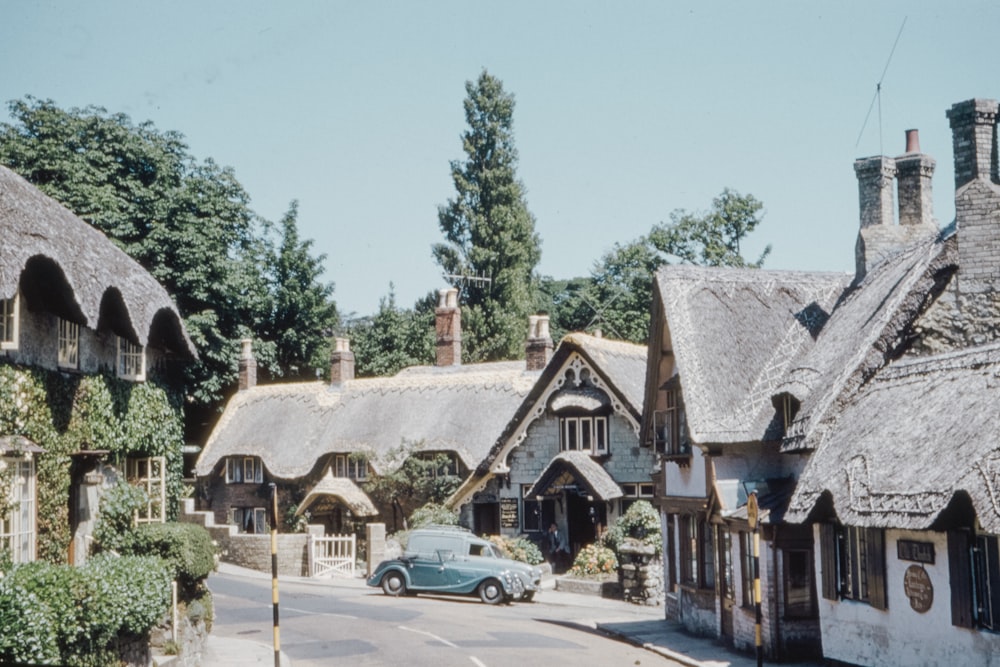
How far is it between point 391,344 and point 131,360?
40262mm

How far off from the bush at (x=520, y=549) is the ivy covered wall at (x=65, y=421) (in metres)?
14.9

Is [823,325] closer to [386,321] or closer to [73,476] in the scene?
[73,476]

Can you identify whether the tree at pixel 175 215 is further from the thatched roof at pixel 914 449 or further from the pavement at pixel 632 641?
the thatched roof at pixel 914 449

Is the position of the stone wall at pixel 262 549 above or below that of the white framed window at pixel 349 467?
below

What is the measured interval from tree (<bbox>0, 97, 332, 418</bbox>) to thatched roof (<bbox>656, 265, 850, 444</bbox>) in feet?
87.3

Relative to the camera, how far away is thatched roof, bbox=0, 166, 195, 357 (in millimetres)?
17609

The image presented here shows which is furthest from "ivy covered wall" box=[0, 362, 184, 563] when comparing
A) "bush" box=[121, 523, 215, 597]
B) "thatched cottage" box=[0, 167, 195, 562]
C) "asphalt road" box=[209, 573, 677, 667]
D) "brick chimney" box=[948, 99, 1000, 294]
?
"brick chimney" box=[948, 99, 1000, 294]

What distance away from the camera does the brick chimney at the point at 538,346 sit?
147 ft

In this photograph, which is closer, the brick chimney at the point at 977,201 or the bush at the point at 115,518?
the brick chimney at the point at 977,201

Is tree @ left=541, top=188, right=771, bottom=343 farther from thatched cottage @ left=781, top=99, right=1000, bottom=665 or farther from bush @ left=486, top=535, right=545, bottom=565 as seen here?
thatched cottage @ left=781, top=99, right=1000, bottom=665

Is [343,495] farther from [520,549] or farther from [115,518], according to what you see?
[115,518]

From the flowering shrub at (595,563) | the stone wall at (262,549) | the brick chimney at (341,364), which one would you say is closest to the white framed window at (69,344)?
the flowering shrub at (595,563)

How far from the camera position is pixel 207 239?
48500 millimetres

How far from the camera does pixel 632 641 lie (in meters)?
24.2
